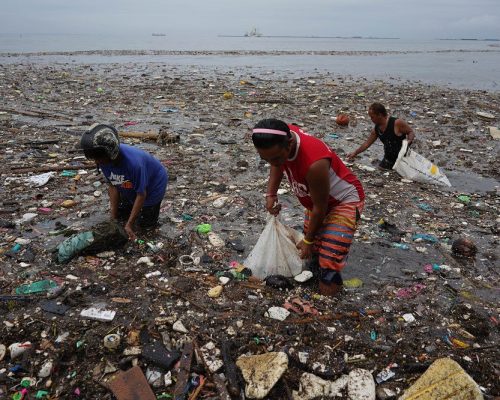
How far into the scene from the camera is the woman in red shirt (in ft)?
9.14

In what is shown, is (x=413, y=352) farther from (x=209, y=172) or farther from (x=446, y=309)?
(x=209, y=172)

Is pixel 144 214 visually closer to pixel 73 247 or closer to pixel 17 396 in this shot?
pixel 73 247

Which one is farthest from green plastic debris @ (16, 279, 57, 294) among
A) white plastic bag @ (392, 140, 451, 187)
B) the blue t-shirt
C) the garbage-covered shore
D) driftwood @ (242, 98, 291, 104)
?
driftwood @ (242, 98, 291, 104)

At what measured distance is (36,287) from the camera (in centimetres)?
321

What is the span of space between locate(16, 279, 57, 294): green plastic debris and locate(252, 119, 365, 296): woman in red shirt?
79.5 inches

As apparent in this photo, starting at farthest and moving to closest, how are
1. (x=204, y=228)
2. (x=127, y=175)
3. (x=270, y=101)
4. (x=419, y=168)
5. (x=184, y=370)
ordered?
(x=270, y=101)
(x=419, y=168)
(x=204, y=228)
(x=127, y=175)
(x=184, y=370)

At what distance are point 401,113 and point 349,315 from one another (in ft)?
28.8

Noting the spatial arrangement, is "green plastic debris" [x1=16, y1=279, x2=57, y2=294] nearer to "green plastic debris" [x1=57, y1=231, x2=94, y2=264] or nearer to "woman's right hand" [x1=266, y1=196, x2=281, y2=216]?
"green plastic debris" [x1=57, y1=231, x2=94, y2=264]

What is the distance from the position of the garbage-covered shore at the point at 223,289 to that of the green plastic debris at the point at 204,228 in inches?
0.7

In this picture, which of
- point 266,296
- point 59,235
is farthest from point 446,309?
point 59,235

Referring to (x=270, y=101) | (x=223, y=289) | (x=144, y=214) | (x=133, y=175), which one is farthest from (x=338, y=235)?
(x=270, y=101)

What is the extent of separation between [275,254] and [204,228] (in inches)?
49.1

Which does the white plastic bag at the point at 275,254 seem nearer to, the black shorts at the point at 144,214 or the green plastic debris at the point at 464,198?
the black shorts at the point at 144,214

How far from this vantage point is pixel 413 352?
273cm
